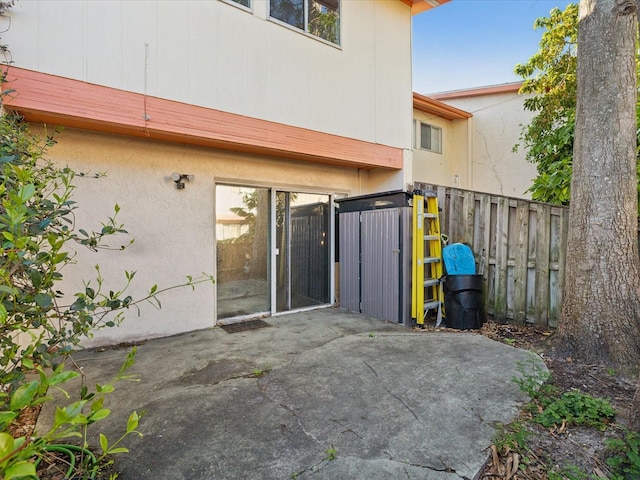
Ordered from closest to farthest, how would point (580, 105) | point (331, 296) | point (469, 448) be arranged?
point (469, 448)
point (580, 105)
point (331, 296)

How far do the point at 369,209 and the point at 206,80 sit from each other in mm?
3158

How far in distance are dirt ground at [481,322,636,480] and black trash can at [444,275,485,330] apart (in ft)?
4.89

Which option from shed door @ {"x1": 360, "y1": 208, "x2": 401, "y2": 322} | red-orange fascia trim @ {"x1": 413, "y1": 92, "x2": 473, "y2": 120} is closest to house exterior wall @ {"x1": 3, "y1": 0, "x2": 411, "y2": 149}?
shed door @ {"x1": 360, "y1": 208, "x2": 401, "y2": 322}

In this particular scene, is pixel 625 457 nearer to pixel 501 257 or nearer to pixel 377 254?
pixel 501 257

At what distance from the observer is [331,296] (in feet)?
22.2

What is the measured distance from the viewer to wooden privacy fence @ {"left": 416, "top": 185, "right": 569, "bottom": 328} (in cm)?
470

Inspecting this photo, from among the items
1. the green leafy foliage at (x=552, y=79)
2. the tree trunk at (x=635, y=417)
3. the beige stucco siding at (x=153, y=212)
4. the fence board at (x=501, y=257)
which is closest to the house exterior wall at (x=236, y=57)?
the beige stucco siding at (x=153, y=212)

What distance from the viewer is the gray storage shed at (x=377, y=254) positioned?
17.3 feet

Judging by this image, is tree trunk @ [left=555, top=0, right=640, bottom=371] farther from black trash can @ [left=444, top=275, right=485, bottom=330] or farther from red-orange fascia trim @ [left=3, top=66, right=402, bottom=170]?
red-orange fascia trim @ [left=3, top=66, right=402, bottom=170]

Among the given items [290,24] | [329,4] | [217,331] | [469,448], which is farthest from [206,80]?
[469,448]

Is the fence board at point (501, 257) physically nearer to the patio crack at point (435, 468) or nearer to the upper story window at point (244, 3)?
the patio crack at point (435, 468)

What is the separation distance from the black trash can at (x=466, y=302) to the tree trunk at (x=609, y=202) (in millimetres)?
1422

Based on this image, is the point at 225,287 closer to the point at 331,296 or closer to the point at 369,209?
the point at 331,296

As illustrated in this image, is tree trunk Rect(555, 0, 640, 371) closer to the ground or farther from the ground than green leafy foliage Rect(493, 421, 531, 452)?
farther from the ground
